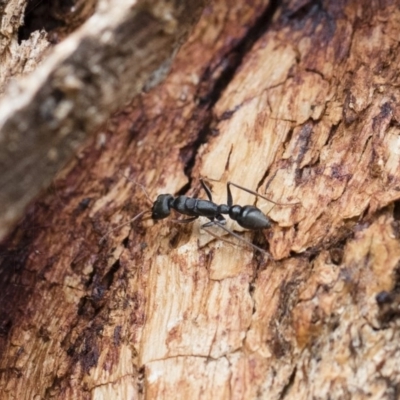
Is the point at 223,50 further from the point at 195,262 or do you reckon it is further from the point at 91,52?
the point at 91,52

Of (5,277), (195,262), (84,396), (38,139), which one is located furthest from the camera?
(5,277)

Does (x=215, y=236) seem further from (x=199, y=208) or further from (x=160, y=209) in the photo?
(x=160, y=209)

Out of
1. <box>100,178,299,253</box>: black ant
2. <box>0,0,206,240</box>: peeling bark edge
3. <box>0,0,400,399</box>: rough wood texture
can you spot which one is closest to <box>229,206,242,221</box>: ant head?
<box>100,178,299,253</box>: black ant

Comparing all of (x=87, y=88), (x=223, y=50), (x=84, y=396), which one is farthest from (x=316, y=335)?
(x=223, y=50)

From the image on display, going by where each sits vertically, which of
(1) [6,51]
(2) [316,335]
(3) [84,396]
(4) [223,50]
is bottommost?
(3) [84,396]

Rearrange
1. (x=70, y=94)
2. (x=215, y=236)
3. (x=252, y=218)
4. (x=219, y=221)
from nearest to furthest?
(x=70, y=94), (x=252, y=218), (x=215, y=236), (x=219, y=221)

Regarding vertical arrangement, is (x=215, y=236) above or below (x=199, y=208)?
below

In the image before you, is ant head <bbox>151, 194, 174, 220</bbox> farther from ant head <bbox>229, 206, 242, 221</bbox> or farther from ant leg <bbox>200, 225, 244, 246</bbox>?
ant head <bbox>229, 206, 242, 221</bbox>

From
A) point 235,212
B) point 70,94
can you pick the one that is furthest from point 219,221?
point 70,94
